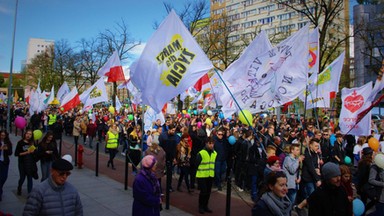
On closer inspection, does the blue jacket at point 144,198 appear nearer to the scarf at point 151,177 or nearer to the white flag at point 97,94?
the scarf at point 151,177

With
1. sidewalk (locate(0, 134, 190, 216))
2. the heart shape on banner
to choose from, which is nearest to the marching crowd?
sidewalk (locate(0, 134, 190, 216))

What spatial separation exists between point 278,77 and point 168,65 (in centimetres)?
307

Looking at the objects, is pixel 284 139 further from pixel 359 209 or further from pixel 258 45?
pixel 359 209

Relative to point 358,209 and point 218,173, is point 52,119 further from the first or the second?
point 358,209

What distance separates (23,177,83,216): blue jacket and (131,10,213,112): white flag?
2.81 metres

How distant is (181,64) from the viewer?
259 inches

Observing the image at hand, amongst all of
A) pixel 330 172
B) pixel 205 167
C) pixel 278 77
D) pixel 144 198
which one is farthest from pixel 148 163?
pixel 278 77

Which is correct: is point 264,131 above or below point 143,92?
below

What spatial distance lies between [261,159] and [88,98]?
25.8 feet

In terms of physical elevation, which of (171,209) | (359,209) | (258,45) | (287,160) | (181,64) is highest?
(258,45)

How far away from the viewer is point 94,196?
8.54 m

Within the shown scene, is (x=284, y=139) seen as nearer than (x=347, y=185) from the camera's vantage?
No

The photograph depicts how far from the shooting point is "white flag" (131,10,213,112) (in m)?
6.49

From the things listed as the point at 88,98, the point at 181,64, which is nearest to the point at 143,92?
the point at 181,64
